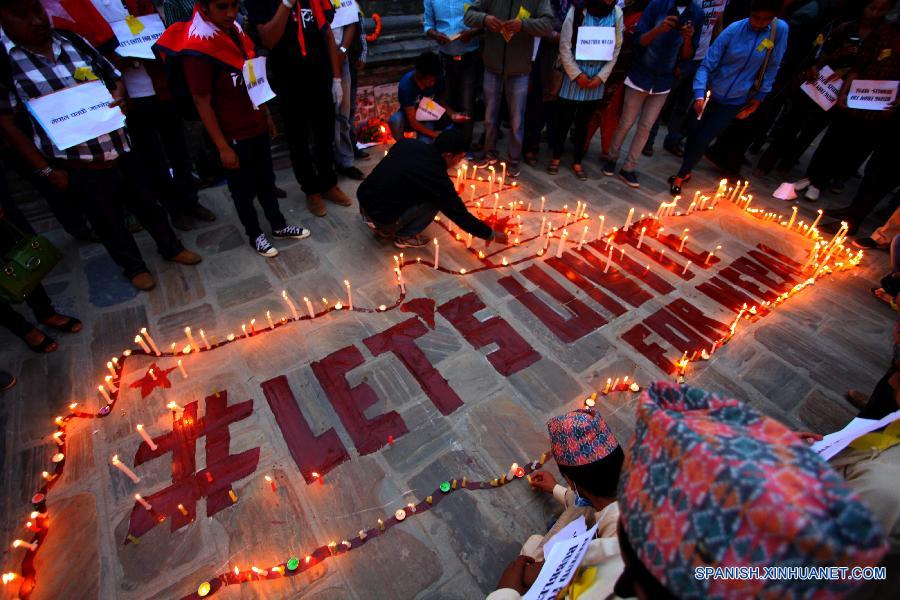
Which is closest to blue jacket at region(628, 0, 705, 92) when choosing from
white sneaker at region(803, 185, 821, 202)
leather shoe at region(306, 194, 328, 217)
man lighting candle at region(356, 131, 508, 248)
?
white sneaker at region(803, 185, 821, 202)

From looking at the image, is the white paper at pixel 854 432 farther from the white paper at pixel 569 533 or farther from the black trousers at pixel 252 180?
the black trousers at pixel 252 180

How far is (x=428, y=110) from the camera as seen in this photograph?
5016 millimetres

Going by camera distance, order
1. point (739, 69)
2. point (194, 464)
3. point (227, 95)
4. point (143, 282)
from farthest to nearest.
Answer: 1. point (739, 69)
2. point (143, 282)
3. point (227, 95)
4. point (194, 464)

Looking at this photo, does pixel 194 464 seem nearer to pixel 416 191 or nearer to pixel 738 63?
pixel 416 191

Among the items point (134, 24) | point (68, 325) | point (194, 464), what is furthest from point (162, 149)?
point (194, 464)

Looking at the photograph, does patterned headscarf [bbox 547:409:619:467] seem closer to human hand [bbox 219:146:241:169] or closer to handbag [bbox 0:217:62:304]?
human hand [bbox 219:146:241:169]

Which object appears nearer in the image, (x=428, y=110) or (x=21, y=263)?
(x=21, y=263)

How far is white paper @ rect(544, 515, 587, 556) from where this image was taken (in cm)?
170

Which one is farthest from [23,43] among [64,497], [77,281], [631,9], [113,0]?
[631,9]

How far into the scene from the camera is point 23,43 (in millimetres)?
2561

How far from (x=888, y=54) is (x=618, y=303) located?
4305 millimetres

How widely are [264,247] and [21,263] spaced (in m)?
1.67

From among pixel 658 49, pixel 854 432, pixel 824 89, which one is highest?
pixel 658 49

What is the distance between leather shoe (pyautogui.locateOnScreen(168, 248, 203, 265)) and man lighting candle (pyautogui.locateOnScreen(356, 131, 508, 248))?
162 centimetres
